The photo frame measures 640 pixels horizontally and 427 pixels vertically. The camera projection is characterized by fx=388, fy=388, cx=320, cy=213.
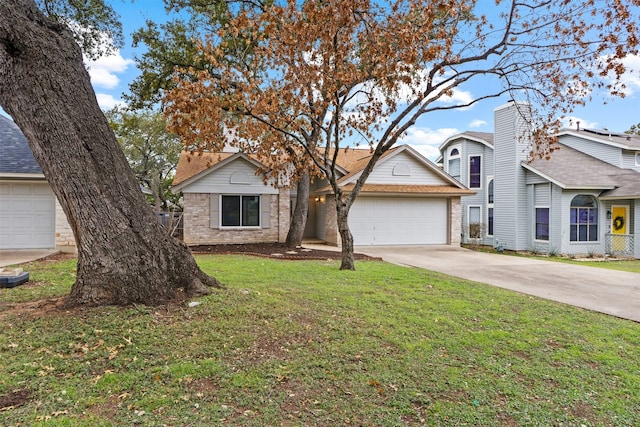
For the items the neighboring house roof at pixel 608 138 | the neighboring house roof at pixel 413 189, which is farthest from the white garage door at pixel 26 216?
the neighboring house roof at pixel 608 138

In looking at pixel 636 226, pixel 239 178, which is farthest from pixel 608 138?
pixel 239 178

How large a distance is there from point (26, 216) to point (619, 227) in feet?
75.3

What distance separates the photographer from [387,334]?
15.3ft

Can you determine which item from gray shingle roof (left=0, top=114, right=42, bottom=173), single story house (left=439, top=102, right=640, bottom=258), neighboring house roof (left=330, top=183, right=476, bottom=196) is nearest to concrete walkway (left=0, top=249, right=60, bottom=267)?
gray shingle roof (left=0, top=114, right=42, bottom=173)

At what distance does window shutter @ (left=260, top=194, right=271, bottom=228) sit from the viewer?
53.5 ft

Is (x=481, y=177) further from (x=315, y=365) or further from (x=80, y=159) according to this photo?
(x=80, y=159)

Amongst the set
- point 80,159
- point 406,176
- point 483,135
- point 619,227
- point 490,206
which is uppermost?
point 483,135

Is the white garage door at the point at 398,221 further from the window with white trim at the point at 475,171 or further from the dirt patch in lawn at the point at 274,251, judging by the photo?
the window with white trim at the point at 475,171

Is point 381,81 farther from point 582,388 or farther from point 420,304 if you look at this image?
point 582,388

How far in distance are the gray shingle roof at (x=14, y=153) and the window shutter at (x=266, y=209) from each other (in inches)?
302

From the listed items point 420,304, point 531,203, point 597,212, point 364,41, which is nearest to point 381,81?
point 364,41

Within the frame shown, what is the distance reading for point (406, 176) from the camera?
17188mm

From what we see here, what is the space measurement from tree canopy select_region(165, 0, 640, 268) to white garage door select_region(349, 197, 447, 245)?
7023mm

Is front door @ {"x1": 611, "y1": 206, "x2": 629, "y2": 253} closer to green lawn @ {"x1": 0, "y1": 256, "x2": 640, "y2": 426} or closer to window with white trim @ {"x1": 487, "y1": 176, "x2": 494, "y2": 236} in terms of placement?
window with white trim @ {"x1": 487, "y1": 176, "x2": 494, "y2": 236}
